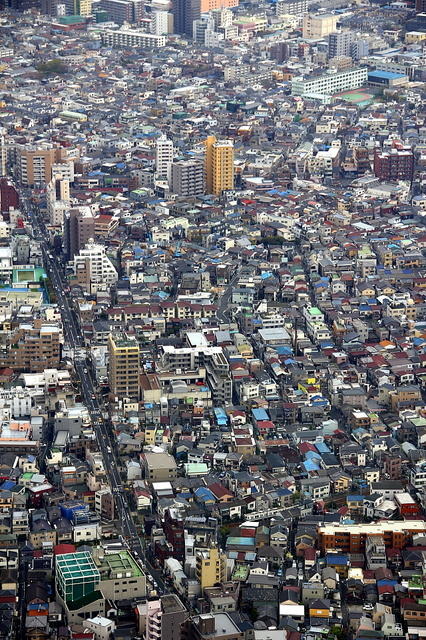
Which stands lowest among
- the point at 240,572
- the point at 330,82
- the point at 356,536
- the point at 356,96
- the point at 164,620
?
the point at 240,572

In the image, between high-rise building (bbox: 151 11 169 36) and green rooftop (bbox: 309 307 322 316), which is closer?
green rooftop (bbox: 309 307 322 316)

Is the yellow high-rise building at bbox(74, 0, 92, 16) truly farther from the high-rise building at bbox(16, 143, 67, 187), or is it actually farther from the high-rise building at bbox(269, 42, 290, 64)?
the high-rise building at bbox(16, 143, 67, 187)

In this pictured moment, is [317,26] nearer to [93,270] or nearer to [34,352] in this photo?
[93,270]

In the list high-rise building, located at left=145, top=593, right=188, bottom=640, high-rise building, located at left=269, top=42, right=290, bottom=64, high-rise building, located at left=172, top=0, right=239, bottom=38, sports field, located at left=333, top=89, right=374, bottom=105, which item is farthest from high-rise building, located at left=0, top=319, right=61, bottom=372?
high-rise building, located at left=172, top=0, right=239, bottom=38

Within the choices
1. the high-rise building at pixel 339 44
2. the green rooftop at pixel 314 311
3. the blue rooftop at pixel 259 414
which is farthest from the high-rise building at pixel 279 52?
the blue rooftop at pixel 259 414

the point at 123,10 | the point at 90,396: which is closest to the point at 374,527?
the point at 90,396

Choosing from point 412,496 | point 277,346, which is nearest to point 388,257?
point 277,346
